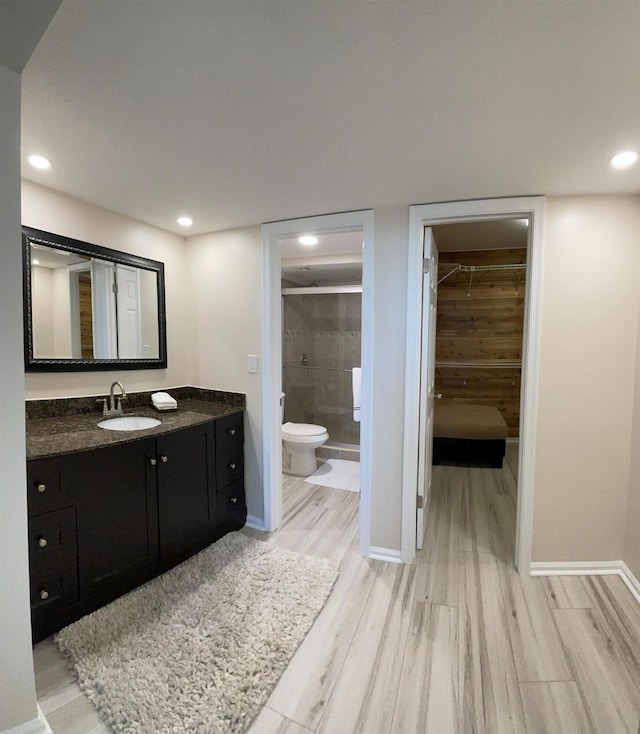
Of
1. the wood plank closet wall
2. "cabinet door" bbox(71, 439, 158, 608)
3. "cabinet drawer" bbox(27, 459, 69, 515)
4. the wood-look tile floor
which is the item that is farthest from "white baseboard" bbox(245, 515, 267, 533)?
the wood plank closet wall

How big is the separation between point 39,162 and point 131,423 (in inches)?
54.6

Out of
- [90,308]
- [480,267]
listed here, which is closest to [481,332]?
[480,267]

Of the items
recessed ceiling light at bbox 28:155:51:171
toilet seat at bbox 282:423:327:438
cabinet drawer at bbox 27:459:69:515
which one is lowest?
toilet seat at bbox 282:423:327:438

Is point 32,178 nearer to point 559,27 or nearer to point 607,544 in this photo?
point 559,27

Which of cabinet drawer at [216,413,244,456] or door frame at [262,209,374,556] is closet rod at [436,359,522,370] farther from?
cabinet drawer at [216,413,244,456]

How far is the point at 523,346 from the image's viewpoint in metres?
1.89

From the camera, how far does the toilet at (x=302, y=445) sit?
332 cm

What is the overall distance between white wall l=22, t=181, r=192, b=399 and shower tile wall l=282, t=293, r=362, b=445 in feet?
6.08

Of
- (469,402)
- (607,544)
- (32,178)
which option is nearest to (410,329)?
(607,544)

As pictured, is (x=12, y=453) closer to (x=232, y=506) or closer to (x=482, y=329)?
(x=232, y=506)

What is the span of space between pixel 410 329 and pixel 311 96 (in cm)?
123

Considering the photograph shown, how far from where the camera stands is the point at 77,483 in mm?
1497

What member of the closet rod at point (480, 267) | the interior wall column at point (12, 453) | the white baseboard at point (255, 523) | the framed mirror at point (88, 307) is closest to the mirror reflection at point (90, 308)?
the framed mirror at point (88, 307)

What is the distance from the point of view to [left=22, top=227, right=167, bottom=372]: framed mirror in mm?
1787
